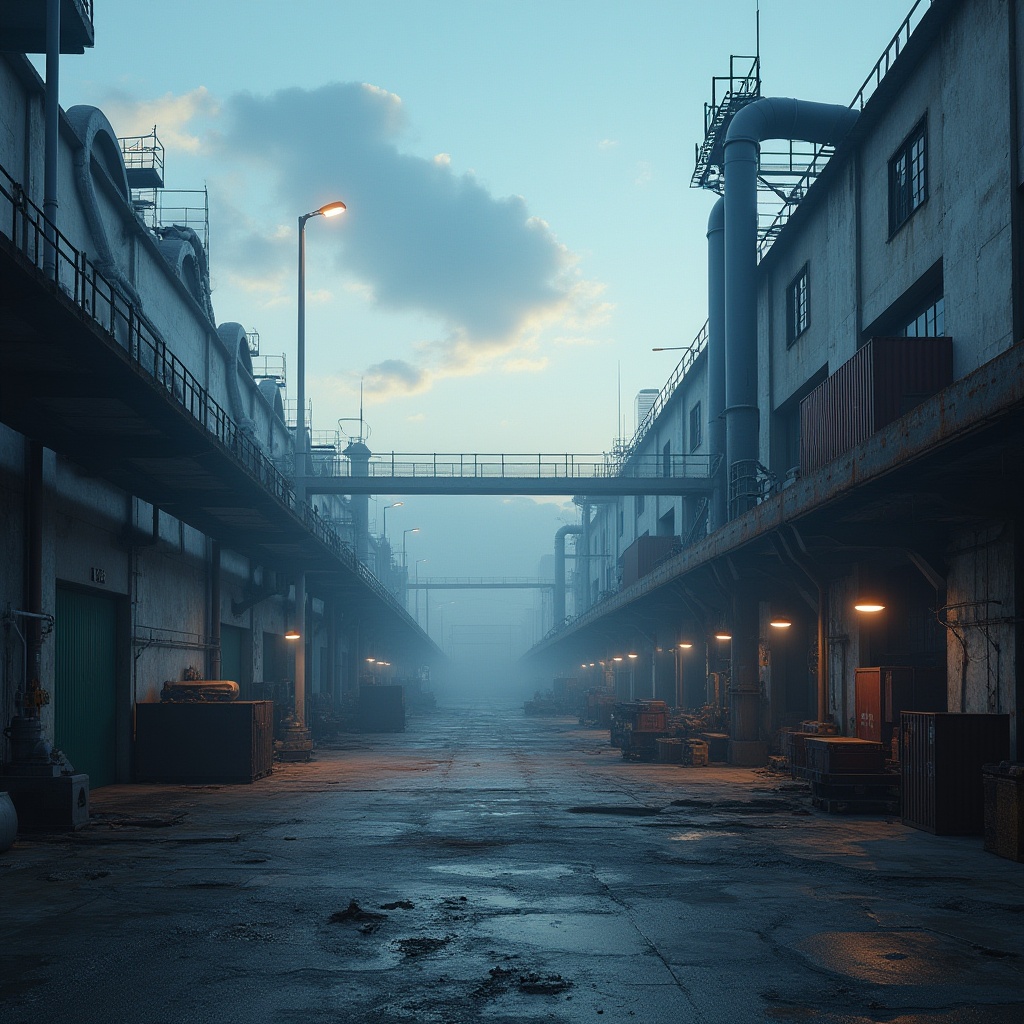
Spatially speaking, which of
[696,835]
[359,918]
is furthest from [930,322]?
[359,918]

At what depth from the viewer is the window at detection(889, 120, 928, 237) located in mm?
21656

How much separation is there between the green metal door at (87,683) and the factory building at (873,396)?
12588 mm

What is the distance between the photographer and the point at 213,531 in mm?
28562

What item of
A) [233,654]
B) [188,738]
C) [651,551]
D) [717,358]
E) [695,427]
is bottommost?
[188,738]

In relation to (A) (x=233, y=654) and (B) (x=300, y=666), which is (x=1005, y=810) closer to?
(B) (x=300, y=666)

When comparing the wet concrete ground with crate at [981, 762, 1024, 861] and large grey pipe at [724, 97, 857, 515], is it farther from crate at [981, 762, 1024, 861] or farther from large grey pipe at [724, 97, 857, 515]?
large grey pipe at [724, 97, 857, 515]

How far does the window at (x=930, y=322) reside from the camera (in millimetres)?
21484

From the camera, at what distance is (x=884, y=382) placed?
787 inches

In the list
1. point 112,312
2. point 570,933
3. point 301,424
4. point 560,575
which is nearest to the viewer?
point 570,933

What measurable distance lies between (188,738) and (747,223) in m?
20.8

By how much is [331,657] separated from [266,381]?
41.0 feet

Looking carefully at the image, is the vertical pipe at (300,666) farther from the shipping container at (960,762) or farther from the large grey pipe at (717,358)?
the shipping container at (960,762)

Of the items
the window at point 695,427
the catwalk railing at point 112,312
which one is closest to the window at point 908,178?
the catwalk railing at point 112,312

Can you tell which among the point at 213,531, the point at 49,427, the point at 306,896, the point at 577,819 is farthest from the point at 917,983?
the point at 213,531
